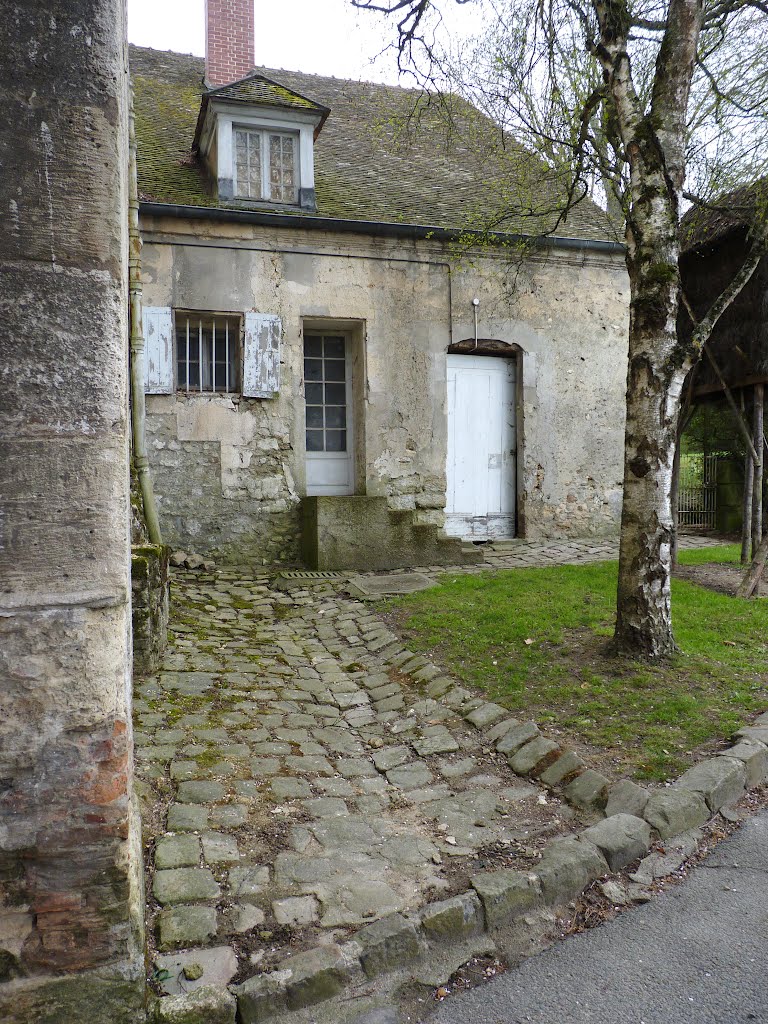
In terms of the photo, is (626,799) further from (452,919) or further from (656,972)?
(452,919)

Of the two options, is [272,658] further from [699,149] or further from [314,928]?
[699,149]

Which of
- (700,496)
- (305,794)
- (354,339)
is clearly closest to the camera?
(305,794)

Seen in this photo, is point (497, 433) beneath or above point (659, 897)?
above

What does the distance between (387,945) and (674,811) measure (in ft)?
5.43

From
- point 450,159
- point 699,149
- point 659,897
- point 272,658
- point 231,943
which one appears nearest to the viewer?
point 231,943

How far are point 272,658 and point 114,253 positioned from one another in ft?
14.5

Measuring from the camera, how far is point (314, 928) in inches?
115

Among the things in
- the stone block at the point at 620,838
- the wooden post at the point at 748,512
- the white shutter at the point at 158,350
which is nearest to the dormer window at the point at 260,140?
the white shutter at the point at 158,350

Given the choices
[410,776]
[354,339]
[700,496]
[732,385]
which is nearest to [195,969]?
[410,776]

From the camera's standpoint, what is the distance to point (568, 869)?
327 cm

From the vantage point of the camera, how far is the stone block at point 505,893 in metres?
3.05

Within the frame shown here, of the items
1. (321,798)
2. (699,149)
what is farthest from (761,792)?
(699,149)

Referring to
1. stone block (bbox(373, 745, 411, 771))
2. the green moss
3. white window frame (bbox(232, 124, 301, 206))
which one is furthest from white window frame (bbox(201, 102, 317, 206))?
stone block (bbox(373, 745, 411, 771))

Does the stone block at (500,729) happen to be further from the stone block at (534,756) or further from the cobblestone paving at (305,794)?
the stone block at (534,756)
